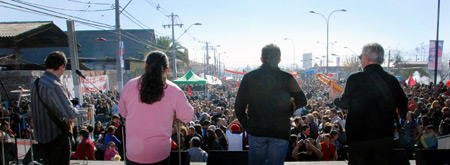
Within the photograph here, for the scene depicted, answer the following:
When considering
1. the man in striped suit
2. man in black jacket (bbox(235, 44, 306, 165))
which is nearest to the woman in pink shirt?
man in black jacket (bbox(235, 44, 306, 165))

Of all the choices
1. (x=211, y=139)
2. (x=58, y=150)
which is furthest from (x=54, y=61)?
(x=211, y=139)

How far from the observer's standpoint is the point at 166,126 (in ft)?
8.39

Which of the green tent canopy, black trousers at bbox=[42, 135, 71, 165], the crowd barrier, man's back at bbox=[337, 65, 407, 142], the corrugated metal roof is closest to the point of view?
man's back at bbox=[337, 65, 407, 142]

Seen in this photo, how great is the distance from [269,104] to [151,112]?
1061 millimetres

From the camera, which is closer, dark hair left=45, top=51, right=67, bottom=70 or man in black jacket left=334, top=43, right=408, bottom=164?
man in black jacket left=334, top=43, right=408, bottom=164

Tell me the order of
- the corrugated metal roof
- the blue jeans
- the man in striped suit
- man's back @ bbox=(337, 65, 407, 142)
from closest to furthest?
man's back @ bbox=(337, 65, 407, 142) → the blue jeans → the man in striped suit → the corrugated metal roof

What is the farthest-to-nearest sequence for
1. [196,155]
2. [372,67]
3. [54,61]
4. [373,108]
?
[196,155] < [54,61] < [372,67] < [373,108]

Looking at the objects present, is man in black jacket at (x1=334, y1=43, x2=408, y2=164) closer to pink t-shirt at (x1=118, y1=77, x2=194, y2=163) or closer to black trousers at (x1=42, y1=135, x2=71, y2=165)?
pink t-shirt at (x1=118, y1=77, x2=194, y2=163)

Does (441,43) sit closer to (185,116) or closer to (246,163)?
(246,163)

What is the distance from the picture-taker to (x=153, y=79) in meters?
2.50

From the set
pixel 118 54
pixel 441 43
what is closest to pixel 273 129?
Answer: pixel 118 54

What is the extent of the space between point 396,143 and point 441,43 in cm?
2006

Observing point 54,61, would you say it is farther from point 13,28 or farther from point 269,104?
point 13,28

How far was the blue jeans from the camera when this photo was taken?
9.26 feet
